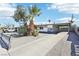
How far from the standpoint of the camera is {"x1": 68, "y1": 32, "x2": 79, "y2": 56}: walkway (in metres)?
4.37

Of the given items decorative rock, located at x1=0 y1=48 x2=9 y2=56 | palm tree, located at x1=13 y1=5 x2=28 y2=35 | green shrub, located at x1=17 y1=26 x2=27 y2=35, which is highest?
palm tree, located at x1=13 y1=5 x2=28 y2=35

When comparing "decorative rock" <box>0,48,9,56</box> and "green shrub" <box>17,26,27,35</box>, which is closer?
"decorative rock" <box>0,48,9,56</box>

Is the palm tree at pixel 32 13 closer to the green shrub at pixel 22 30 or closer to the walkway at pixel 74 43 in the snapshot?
the green shrub at pixel 22 30

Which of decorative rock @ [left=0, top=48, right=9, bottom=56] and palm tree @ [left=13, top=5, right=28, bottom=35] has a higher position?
palm tree @ [left=13, top=5, right=28, bottom=35]

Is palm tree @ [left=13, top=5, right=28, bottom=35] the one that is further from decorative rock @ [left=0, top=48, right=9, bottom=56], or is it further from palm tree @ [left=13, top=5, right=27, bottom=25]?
decorative rock @ [left=0, top=48, right=9, bottom=56]

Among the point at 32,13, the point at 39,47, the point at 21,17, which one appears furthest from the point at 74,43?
the point at 21,17

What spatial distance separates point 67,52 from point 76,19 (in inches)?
20.0

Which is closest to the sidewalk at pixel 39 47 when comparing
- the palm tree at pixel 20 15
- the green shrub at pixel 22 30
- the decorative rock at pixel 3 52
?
the decorative rock at pixel 3 52

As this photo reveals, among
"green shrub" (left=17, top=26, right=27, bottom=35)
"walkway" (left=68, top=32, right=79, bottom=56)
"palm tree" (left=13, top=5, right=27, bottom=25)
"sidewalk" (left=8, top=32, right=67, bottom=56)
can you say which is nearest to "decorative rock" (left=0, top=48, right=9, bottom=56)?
"sidewalk" (left=8, top=32, right=67, bottom=56)

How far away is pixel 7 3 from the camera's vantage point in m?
4.41

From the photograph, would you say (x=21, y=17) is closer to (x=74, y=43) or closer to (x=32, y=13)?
(x=32, y=13)

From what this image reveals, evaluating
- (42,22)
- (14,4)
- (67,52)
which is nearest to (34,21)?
(42,22)

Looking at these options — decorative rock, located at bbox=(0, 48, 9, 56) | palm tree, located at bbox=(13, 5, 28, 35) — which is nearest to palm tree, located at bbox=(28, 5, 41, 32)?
palm tree, located at bbox=(13, 5, 28, 35)

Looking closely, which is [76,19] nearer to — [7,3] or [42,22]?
[42,22]
